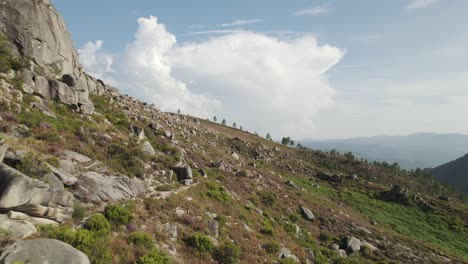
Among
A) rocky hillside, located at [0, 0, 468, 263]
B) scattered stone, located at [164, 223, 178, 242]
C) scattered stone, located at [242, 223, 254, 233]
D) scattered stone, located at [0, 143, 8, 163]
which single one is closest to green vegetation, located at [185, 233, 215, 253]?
rocky hillside, located at [0, 0, 468, 263]

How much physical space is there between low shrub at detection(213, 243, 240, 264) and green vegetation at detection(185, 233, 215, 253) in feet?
1.79

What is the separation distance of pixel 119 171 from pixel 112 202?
A: 5.08 meters

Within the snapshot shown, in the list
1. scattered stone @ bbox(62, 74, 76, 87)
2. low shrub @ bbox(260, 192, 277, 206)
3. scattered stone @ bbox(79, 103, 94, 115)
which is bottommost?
low shrub @ bbox(260, 192, 277, 206)

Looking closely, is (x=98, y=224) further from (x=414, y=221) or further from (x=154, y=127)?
(x=414, y=221)

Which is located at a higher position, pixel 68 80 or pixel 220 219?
pixel 68 80

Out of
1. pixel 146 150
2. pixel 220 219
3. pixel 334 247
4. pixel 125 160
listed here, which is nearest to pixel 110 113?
pixel 146 150

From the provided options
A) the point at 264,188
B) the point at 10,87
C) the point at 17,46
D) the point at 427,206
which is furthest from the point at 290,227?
the point at 427,206

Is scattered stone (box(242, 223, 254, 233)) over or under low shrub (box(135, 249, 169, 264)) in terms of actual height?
under

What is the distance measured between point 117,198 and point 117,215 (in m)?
3.17

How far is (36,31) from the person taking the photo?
32.3m

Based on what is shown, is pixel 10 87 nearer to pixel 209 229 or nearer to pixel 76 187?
pixel 76 187

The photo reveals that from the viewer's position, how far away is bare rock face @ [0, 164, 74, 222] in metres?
13.4

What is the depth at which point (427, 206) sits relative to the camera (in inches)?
2482

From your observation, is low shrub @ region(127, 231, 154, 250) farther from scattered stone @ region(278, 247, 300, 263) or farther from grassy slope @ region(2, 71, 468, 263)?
scattered stone @ region(278, 247, 300, 263)
